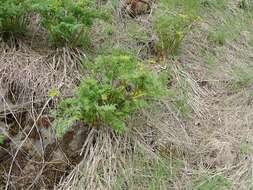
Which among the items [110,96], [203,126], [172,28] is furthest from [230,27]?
[110,96]

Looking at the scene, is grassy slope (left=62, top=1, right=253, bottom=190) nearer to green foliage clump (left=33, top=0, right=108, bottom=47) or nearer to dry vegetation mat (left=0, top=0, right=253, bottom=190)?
dry vegetation mat (left=0, top=0, right=253, bottom=190)

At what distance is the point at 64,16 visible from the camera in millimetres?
3422

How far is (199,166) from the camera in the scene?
315cm

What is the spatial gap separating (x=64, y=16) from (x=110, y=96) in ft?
2.59

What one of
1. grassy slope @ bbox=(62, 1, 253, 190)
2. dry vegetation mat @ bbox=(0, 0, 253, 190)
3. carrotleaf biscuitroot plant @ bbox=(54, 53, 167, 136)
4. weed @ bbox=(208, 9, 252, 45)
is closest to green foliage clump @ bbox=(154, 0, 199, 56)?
dry vegetation mat @ bbox=(0, 0, 253, 190)

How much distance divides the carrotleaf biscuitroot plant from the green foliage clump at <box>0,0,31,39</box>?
749 mm

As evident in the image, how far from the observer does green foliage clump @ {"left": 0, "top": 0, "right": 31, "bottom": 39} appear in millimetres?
3312

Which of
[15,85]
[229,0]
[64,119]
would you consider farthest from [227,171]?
[229,0]

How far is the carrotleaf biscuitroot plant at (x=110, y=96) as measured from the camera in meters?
2.93

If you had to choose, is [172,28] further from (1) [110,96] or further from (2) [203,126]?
(1) [110,96]

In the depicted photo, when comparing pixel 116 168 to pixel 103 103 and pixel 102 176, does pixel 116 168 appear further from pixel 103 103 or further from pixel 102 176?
pixel 103 103

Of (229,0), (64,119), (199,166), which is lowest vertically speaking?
(199,166)

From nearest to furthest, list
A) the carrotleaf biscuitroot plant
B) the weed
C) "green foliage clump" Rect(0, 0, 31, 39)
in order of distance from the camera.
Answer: the carrotleaf biscuitroot plant < "green foliage clump" Rect(0, 0, 31, 39) < the weed

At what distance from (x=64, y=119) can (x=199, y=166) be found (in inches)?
38.5
